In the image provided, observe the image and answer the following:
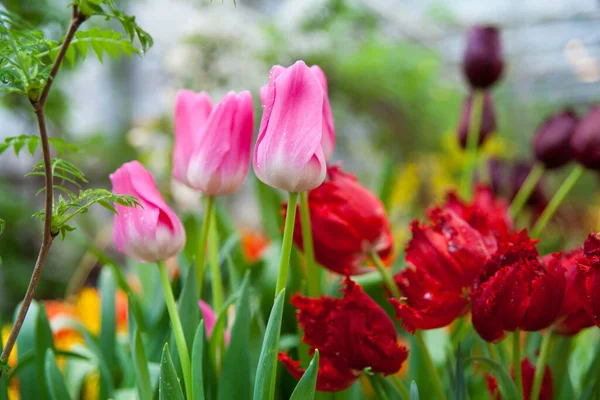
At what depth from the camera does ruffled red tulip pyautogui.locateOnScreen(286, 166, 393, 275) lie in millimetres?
320

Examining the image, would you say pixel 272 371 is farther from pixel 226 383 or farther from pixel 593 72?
pixel 593 72

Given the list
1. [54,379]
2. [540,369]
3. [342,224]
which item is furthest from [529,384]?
[54,379]

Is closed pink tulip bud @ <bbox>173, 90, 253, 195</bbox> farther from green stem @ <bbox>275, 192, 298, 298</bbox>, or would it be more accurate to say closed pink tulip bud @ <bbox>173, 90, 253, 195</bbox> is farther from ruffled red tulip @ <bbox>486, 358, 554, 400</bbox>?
ruffled red tulip @ <bbox>486, 358, 554, 400</bbox>

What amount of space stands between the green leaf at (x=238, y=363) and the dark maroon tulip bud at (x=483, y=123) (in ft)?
1.47

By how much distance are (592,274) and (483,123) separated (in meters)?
0.47

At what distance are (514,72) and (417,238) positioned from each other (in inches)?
114

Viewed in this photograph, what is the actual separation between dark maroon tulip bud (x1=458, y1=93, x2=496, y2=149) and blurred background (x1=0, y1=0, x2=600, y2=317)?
49 millimetres

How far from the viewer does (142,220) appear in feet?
0.90

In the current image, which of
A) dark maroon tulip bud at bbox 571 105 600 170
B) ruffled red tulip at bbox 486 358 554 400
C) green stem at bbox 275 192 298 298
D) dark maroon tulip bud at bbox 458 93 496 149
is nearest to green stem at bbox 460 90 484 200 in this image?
dark maroon tulip bud at bbox 458 93 496 149

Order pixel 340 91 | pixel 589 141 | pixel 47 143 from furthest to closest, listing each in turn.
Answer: pixel 340 91
pixel 589 141
pixel 47 143

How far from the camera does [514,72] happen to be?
9.73 ft

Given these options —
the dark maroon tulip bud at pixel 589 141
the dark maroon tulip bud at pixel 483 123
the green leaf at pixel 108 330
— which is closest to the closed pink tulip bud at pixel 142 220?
the green leaf at pixel 108 330

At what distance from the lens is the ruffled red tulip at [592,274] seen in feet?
0.81

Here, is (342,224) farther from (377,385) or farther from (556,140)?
(556,140)
